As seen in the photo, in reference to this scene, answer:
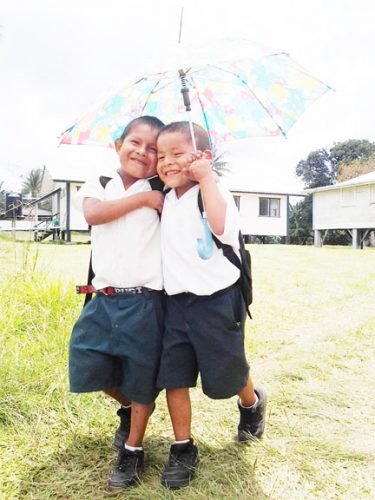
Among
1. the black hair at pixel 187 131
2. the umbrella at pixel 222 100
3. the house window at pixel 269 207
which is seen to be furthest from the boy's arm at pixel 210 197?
the house window at pixel 269 207

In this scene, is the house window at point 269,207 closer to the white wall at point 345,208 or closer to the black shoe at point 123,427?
the white wall at point 345,208

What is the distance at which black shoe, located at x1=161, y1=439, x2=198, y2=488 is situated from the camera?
6.48 ft

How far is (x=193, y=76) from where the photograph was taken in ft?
7.99

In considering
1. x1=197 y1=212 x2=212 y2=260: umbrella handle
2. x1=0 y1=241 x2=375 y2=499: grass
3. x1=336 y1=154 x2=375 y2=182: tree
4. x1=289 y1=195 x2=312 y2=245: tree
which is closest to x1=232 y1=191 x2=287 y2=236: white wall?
x1=289 y1=195 x2=312 y2=245: tree

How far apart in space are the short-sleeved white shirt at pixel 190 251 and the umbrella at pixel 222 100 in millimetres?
614

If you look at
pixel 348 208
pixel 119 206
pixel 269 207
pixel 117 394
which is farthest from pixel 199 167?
pixel 269 207

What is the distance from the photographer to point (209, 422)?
2.58 m

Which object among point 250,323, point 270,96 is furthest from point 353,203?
point 270,96

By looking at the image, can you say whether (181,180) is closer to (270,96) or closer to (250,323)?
(270,96)

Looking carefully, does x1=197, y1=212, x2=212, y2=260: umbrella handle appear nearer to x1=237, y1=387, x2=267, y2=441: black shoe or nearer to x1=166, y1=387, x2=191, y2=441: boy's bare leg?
x1=166, y1=387, x2=191, y2=441: boy's bare leg

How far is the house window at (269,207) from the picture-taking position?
2520 cm

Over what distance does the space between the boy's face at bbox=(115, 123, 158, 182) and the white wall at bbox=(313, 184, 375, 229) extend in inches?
803

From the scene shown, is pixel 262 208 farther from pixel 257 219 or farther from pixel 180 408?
pixel 180 408

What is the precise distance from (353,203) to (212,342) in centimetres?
2143
